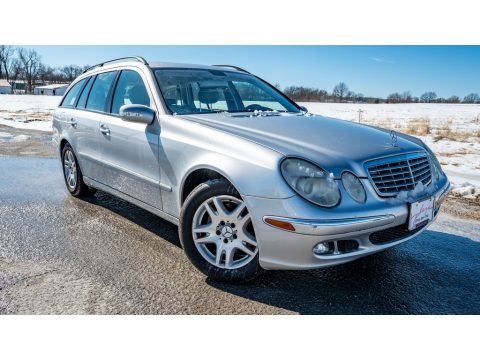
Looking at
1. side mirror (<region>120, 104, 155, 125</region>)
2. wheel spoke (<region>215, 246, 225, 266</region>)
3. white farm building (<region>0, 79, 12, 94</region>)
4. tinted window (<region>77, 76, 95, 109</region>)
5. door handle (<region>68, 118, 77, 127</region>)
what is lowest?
wheel spoke (<region>215, 246, 225, 266</region>)

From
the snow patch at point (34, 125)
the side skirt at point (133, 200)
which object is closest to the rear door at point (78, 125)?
the side skirt at point (133, 200)

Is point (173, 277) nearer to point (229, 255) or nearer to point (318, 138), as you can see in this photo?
point (229, 255)

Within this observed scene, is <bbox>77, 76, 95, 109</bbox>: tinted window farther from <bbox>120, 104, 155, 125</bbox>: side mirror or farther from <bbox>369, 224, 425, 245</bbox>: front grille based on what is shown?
<bbox>369, 224, 425, 245</bbox>: front grille

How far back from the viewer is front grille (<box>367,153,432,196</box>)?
262 cm

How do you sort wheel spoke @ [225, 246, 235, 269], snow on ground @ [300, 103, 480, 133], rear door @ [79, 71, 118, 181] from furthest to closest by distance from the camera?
snow on ground @ [300, 103, 480, 133] < rear door @ [79, 71, 118, 181] < wheel spoke @ [225, 246, 235, 269]

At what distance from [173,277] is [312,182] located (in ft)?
4.11

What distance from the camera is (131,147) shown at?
3.56 meters

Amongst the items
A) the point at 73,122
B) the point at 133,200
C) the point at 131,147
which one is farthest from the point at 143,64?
the point at 73,122

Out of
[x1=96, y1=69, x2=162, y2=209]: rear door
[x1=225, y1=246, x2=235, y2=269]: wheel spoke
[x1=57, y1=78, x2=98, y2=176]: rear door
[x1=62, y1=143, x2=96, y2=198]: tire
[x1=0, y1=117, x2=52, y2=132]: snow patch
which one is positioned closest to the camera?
[x1=225, y1=246, x2=235, y2=269]: wheel spoke

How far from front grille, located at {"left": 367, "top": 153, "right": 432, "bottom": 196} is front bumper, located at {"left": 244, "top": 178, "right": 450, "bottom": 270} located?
118mm

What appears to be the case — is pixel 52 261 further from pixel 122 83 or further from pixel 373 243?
pixel 373 243

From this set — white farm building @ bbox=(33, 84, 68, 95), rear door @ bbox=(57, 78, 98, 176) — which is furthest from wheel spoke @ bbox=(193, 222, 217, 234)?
white farm building @ bbox=(33, 84, 68, 95)

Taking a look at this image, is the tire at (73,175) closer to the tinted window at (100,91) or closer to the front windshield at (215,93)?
the tinted window at (100,91)

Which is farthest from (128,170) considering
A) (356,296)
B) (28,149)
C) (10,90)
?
(10,90)
